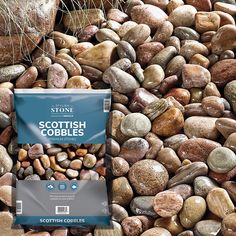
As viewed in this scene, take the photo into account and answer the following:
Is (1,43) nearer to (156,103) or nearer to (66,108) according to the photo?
(66,108)

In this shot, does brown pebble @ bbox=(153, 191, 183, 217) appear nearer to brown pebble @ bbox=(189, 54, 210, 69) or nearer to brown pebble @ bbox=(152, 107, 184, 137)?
brown pebble @ bbox=(152, 107, 184, 137)

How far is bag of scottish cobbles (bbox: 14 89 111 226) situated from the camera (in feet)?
4.58

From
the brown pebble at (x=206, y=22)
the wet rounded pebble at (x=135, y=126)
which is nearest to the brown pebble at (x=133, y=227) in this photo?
the wet rounded pebble at (x=135, y=126)

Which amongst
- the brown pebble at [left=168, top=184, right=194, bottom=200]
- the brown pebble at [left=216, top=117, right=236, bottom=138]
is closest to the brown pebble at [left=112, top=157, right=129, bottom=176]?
the brown pebble at [left=168, top=184, right=194, bottom=200]

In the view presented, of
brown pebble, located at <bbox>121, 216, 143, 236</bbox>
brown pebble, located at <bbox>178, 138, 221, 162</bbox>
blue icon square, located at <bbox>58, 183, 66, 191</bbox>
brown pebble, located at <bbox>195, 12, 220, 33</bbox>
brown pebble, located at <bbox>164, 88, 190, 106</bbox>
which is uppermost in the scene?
brown pebble, located at <bbox>195, 12, 220, 33</bbox>

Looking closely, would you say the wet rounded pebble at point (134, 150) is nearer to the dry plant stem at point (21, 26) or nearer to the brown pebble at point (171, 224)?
the brown pebble at point (171, 224)

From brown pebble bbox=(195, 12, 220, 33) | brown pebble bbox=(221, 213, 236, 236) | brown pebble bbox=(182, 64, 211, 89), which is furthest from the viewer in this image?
brown pebble bbox=(195, 12, 220, 33)

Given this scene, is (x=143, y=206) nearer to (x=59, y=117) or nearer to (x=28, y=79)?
(x=59, y=117)

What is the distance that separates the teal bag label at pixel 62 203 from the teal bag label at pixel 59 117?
10 cm

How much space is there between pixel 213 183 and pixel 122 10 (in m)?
0.69

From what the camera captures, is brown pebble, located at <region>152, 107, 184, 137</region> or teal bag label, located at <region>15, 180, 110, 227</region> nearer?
teal bag label, located at <region>15, 180, 110, 227</region>

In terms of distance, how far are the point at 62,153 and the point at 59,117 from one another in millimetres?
86

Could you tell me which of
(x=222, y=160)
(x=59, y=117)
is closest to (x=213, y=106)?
(x=222, y=160)

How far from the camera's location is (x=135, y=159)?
1471 mm
